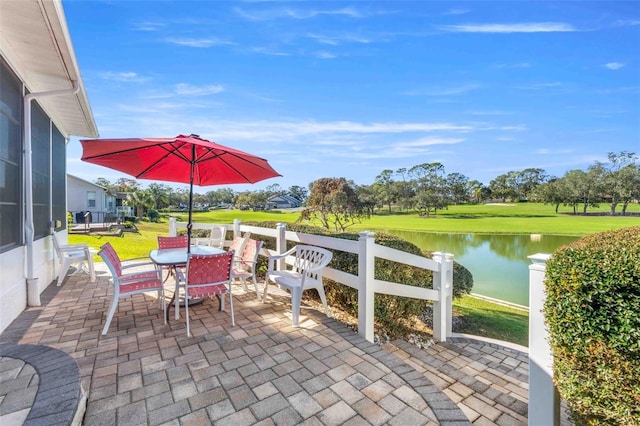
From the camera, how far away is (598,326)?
141 centimetres

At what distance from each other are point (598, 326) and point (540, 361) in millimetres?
565

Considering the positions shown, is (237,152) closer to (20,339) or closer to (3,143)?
(3,143)

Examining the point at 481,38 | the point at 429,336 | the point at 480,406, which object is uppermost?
the point at 481,38

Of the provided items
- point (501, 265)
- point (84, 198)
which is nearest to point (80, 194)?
point (84, 198)

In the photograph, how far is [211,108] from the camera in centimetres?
1105

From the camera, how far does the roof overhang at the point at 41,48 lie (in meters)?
2.54

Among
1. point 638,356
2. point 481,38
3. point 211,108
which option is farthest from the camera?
point 211,108

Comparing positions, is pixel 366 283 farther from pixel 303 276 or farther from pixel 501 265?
pixel 501 265

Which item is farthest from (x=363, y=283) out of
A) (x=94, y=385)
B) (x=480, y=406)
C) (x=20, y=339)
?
(x=20, y=339)

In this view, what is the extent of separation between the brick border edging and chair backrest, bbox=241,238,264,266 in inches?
86.6

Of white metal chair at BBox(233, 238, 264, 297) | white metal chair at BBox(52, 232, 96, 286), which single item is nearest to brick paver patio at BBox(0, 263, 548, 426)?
white metal chair at BBox(233, 238, 264, 297)

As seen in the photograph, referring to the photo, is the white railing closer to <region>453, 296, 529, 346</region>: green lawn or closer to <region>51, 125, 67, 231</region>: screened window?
<region>453, 296, 529, 346</region>: green lawn

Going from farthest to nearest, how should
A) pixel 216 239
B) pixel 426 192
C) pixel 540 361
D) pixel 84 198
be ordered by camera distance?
pixel 426 192
pixel 84 198
pixel 216 239
pixel 540 361

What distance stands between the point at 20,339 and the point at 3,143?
2247 millimetres
